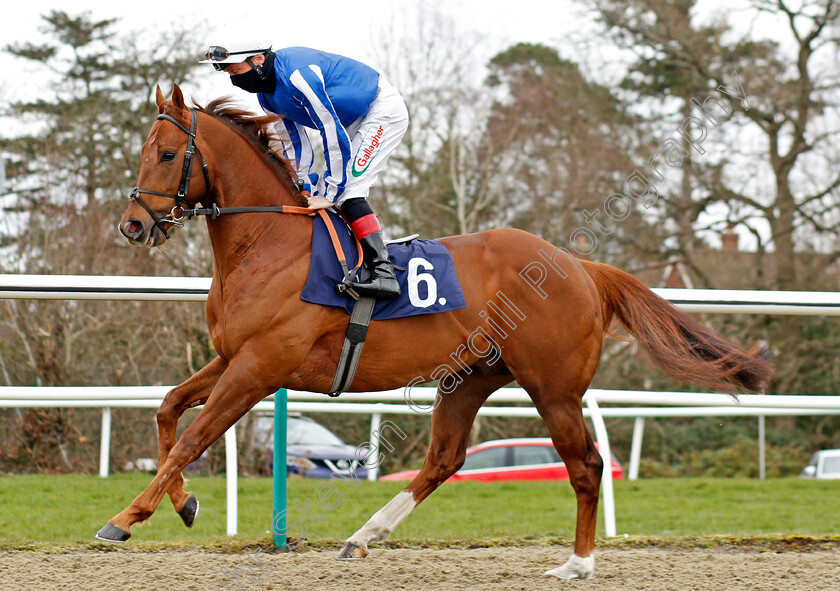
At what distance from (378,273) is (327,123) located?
2.24ft

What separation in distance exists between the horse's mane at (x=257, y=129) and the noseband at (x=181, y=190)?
249mm

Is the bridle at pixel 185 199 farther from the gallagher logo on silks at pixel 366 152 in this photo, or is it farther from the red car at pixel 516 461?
the red car at pixel 516 461

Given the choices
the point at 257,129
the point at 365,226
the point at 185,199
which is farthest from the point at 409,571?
the point at 257,129

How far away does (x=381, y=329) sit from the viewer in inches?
147

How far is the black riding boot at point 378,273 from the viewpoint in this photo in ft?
11.9

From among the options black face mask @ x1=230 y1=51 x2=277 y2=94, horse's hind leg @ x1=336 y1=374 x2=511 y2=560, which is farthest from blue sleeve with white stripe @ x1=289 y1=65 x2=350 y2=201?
horse's hind leg @ x1=336 y1=374 x2=511 y2=560

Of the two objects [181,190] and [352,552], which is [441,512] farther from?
[181,190]

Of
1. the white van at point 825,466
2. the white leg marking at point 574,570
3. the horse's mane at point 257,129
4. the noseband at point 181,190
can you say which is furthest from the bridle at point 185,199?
the white van at point 825,466

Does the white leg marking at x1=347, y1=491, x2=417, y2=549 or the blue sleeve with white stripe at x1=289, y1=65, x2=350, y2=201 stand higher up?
the blue sleeve with white stripe at x1=289, y1=65, x2=350, y2=201

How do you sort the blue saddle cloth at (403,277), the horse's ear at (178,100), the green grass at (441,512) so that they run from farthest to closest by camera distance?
the green grass at (441,512)
the blue saddle cloth at (403,277)
the horse's ear at (178,100)

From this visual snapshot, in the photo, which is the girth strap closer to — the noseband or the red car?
the noseband

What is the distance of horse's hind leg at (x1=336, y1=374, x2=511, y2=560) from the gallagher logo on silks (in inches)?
46.6

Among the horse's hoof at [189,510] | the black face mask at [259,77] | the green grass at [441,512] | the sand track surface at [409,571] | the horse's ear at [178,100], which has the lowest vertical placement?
the green grass at [441,512]

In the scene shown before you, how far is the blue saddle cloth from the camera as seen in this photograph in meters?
3.61
